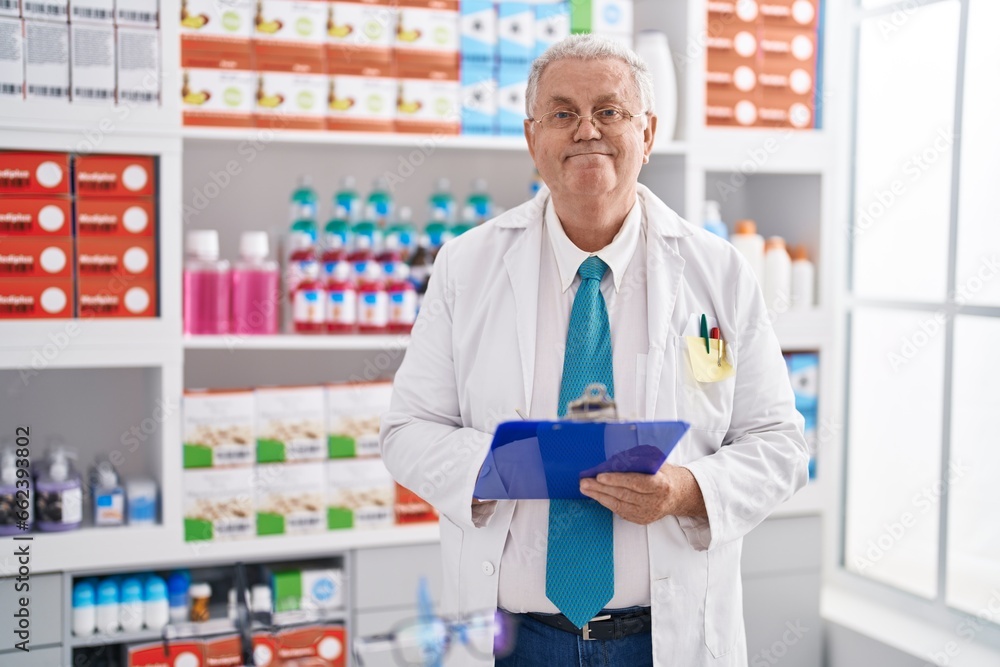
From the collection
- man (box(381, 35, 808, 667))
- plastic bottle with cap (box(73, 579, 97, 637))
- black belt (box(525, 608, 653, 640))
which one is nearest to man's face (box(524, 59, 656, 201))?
man (box(381, 35, 808, 667))

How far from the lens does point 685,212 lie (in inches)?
120

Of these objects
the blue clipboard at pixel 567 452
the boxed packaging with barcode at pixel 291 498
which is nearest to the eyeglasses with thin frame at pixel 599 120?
the blue clipboard at pixel 567 452

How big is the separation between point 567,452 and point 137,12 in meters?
1.84

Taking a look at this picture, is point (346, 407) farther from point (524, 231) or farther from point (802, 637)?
point (802, 637)

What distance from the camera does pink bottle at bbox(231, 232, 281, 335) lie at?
8.85ft

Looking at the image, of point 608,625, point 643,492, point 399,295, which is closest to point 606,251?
point 643,492

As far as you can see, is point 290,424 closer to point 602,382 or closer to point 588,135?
point 602,382

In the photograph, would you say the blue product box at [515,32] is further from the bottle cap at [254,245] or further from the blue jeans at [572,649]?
the blue jeans at [572,649]

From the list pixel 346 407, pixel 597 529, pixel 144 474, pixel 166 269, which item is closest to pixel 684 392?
pixel 597 529

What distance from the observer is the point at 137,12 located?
8.30 feet

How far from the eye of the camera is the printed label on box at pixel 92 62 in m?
2.49

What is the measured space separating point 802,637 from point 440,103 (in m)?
2.08

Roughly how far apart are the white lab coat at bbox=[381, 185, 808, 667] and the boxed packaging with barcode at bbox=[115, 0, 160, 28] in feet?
4.14

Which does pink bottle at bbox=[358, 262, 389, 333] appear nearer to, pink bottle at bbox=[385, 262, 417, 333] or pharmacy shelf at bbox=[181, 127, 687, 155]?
pink bottle at bbox=[385, 262, 417, 333]
